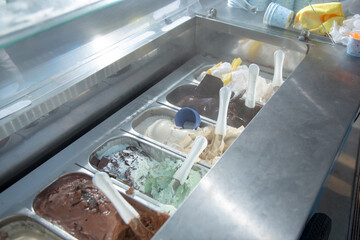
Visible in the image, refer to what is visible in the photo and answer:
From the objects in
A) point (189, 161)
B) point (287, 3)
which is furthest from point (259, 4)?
point (189, 161)

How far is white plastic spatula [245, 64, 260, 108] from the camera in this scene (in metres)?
1.29

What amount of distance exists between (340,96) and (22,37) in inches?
40.9

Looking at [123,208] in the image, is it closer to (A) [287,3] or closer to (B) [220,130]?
(B) [220,130]

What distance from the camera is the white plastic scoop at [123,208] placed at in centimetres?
90

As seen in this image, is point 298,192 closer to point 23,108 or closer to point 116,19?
point 23,108

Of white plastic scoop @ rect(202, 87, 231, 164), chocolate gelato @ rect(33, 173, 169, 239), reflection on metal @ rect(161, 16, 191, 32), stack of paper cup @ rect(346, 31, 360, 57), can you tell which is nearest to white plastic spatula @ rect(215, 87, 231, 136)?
white plastic scoop @ rect(202, 87, 231, 164)

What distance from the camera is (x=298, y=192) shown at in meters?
0.78

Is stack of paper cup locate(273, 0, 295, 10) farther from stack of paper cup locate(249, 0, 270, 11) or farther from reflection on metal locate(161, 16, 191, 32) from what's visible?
reflection on metal locate(161, 16, 191, 32)

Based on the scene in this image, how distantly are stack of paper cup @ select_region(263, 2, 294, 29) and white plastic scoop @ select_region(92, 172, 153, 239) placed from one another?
3.96 feet

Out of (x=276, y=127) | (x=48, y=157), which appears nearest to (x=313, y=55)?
(x=276, y=127)

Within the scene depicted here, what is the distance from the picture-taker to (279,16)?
5.25 ft

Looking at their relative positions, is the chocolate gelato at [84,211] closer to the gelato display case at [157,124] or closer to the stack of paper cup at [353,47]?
the gelato display case at [157,124]

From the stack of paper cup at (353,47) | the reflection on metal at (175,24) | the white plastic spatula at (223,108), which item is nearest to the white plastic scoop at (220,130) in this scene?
the white plastic spatula at (223,108)

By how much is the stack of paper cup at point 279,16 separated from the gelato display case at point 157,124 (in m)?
0.04
